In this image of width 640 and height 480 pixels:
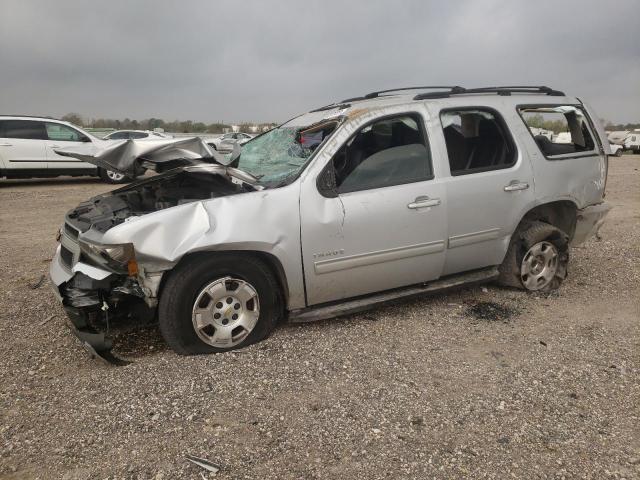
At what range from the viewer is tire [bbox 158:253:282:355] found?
3031 millimetres

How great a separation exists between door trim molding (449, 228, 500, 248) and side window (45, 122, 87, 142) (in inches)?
434

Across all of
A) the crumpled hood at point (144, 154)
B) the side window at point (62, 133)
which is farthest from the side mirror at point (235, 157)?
the side window at point (62, 133)

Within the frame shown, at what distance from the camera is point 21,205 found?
30.6 feet

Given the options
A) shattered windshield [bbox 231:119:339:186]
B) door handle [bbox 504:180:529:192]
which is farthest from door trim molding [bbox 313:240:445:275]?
door handle [bbox 504:180:529:192]

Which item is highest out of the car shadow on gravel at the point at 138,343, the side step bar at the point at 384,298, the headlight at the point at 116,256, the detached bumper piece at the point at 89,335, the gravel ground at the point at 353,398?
the headlight at the point at 116,256

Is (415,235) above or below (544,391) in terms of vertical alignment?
above

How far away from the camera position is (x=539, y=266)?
14.4 ft

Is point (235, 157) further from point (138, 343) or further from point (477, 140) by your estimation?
point (477, 140)

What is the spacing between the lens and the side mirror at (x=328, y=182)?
3299 millimetres

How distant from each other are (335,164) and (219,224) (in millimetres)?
927

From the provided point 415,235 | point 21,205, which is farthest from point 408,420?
point 21,205

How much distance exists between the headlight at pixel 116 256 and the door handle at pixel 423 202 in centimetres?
192

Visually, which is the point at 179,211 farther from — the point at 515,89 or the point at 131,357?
the point at 515,89

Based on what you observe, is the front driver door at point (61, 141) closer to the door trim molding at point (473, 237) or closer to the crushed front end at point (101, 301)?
the crushed front end at point (101, 301)
